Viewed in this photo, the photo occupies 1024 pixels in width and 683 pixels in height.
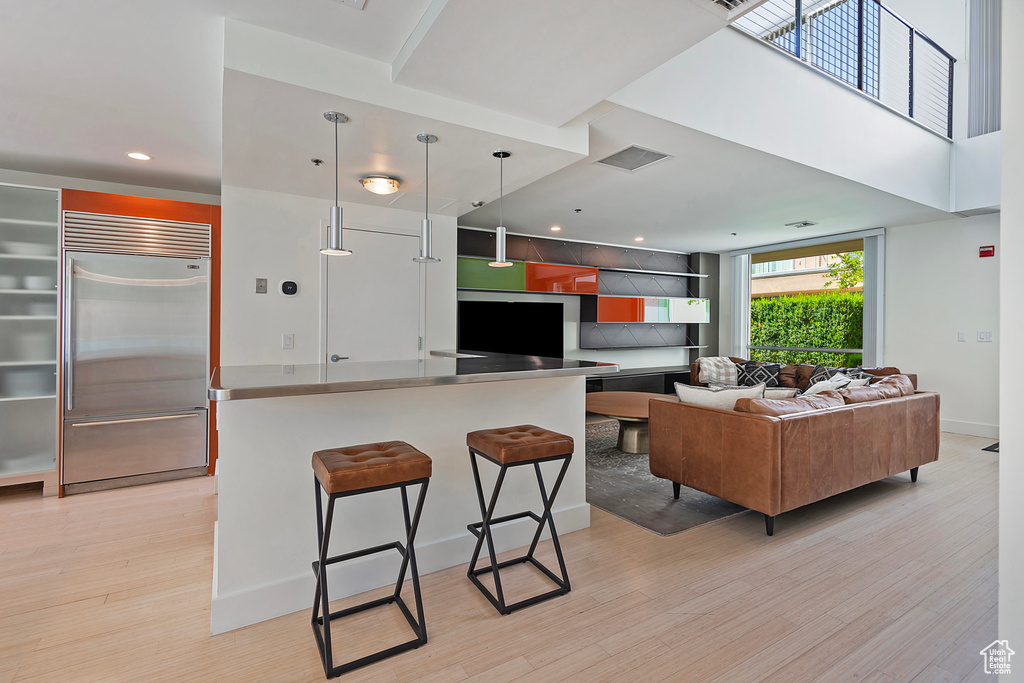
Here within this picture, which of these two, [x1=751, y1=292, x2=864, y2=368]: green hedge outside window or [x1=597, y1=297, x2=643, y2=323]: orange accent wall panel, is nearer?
[x1=751, y1=292, x2=864, y2=368]: green hedge outside window

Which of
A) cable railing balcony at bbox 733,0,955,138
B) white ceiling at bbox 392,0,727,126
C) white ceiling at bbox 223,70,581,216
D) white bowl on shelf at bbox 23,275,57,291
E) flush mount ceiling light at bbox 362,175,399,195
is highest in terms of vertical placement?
cable railing balcony at bbox 733,0,955,138

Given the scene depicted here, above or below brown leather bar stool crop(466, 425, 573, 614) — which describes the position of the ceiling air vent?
above

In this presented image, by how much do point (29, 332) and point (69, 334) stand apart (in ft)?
1.83

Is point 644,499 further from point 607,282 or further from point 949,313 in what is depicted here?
point 949,313

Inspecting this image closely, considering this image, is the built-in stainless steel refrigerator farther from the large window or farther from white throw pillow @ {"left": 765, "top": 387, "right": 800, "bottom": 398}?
the large window

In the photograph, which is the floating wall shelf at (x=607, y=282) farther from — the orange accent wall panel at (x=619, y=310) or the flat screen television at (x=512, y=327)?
the flat screen television at (x=512, y=327)

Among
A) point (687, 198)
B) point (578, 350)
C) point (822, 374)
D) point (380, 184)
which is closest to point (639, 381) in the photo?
point (578, 350)

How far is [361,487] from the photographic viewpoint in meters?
1.71

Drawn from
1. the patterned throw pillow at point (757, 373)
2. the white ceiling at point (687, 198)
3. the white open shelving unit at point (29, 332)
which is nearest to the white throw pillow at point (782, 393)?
the white ceiling at point (687, 198)

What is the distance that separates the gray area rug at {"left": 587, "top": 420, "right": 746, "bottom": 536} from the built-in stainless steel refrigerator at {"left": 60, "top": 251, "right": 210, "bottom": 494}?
3.23 m

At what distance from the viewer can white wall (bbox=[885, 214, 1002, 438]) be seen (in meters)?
5.12

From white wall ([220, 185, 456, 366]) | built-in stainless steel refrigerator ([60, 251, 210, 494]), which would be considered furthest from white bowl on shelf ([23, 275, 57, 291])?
white wall ([220, 185, 456, 366])

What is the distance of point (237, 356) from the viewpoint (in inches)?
132

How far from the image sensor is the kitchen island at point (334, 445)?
1.93 metres
